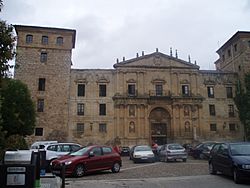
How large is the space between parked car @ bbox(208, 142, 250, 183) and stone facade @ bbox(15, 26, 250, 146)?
2582 cm

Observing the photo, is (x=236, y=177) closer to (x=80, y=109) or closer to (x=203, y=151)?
(x=203, y=151)

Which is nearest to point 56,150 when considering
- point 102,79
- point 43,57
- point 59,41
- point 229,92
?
point 102,79

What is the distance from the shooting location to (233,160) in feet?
34.9

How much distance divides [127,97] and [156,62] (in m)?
6.85

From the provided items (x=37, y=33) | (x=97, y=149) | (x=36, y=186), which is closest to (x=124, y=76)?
(x=37, y=33)

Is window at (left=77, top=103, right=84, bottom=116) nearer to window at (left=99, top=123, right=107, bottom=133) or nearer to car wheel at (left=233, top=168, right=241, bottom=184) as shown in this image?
window at (left=99, top=123, right=107, bottom=133)

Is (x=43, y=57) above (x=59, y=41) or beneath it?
beneath

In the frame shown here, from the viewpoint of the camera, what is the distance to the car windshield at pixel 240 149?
11.2 meters

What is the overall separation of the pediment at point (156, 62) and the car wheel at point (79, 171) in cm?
2770

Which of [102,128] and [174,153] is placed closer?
[174,153]

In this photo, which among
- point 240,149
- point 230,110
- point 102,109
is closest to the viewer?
point 240,149

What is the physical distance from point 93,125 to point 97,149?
23.6 meters

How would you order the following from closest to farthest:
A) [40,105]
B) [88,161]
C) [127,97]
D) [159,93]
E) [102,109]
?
[88,161] → [40,105] → [102,109] → [127,97] → [159,93]

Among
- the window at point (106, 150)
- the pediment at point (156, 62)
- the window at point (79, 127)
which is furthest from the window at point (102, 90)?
the window at point (106, 150)
